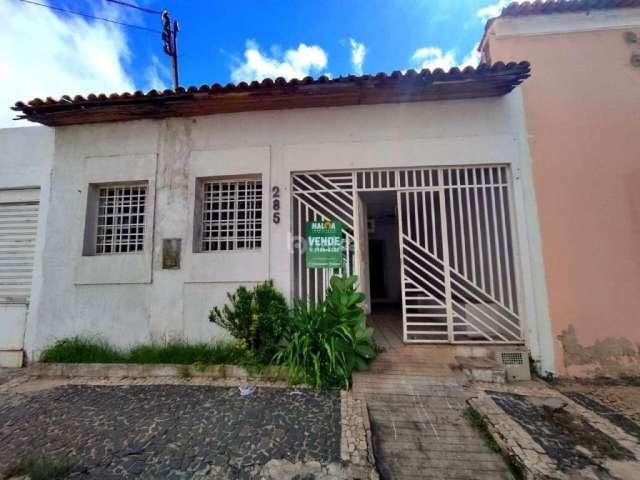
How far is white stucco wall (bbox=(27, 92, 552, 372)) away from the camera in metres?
4.26

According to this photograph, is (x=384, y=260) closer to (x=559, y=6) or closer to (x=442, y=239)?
(x=442, y=239)

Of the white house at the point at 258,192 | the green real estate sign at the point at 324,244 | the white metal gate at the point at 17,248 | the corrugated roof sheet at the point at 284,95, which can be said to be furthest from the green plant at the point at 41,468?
the corrugated roof sheet at the point at 284,95

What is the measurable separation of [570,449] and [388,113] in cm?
446

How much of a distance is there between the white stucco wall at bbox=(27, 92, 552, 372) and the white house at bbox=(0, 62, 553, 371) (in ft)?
0.07

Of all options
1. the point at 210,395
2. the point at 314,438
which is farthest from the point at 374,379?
the point at 210,395

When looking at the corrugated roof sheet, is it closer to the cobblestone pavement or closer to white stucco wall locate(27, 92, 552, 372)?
white stucco wall locate(27, 92, 552, 372)

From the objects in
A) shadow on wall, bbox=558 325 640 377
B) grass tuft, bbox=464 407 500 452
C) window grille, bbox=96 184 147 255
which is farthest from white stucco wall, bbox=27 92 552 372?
grass tuft, bbox=464 407 500 452

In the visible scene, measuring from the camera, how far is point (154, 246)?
447cm

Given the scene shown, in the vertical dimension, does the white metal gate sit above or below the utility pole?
below

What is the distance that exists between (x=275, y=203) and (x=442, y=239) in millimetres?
2681

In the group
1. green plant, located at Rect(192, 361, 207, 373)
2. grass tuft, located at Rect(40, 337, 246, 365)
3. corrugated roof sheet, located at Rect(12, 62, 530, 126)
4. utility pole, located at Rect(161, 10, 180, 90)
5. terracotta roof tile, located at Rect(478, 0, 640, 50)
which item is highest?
utility pole, located at Rect(161, 10, 180, 90)

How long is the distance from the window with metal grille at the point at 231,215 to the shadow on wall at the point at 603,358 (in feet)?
15.9

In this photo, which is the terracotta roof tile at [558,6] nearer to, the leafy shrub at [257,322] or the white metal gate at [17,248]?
the leafy shrub at [257,322]

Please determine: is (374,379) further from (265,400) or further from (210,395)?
(210,395)
